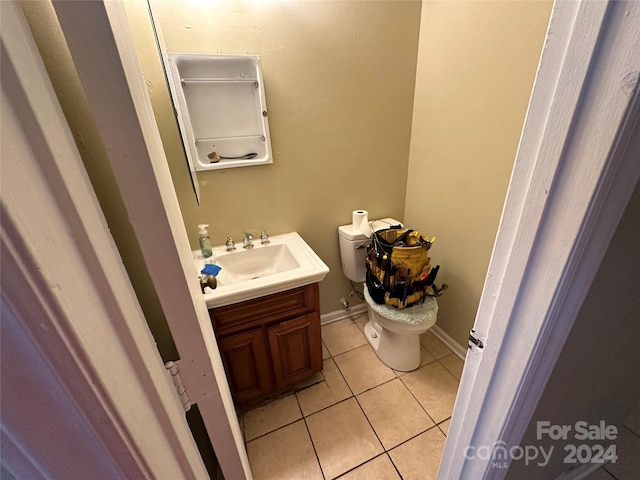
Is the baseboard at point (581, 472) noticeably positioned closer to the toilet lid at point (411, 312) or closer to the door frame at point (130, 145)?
the toilet lid at point (411, 312)

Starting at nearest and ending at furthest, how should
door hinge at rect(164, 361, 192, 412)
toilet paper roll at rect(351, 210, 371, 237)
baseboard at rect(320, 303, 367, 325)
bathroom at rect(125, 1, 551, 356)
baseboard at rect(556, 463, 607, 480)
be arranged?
door hinge at rect(164, 361, 192, 412) → baseboard at rect(556, 463, 607, 480) → bathroom at rect(125, 1, 551, 356) → toilet paper roll at rect(351, 210, 371, 237) → baseboard at rect(320, 303, 367, 325)

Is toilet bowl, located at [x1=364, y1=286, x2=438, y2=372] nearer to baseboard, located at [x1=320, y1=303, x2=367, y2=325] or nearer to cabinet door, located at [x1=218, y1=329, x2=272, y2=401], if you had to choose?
baseboard, located at [x1=320, y1=303, x2=367, y2=325]

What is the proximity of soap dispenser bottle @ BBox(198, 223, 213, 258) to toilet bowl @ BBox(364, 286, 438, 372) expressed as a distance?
2.94 ft

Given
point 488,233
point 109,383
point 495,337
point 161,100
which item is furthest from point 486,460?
point 161,100

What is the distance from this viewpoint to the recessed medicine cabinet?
1.15 meters

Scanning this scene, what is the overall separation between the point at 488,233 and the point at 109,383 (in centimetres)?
147

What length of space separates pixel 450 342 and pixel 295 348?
3.43 feet

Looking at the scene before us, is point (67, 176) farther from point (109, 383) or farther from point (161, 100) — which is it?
point (161, 100)

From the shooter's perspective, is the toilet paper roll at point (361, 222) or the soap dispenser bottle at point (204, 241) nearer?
the soap dispenser bottle at point (204, 241)

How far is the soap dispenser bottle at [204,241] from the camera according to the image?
1295mm

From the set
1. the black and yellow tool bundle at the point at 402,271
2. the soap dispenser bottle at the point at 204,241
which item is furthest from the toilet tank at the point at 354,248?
the soap dispenser bottle at the point at 204,241

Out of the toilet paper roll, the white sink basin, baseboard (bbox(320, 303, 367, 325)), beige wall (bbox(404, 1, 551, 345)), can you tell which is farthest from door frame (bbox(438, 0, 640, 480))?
baseboard (bbox(320, 303, 367, 325))

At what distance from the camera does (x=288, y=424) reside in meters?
1.29

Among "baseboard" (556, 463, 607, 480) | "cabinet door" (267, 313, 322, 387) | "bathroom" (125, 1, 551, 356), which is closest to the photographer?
"baseboard" (556, 463, 607, 480)
